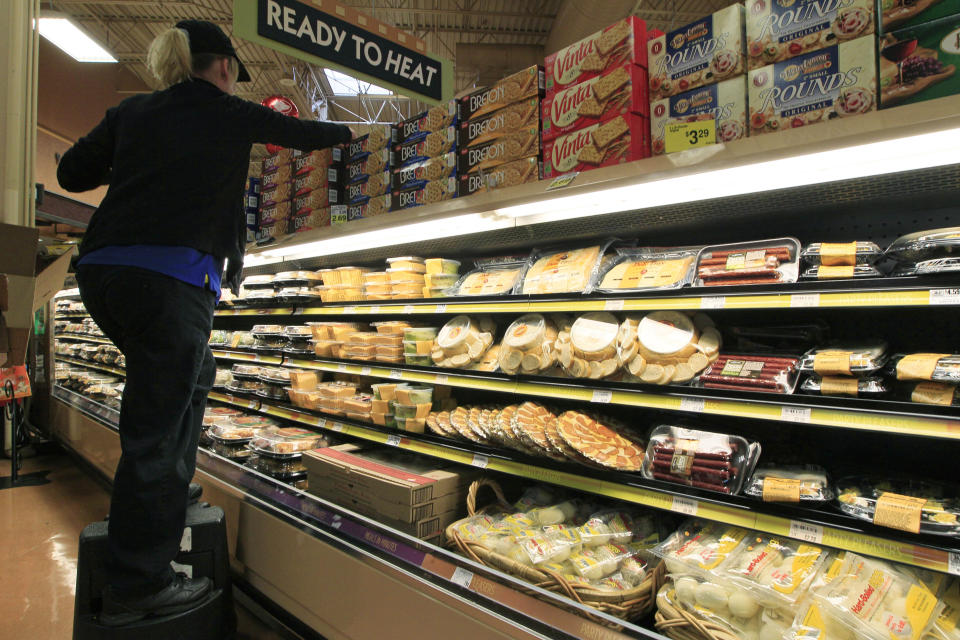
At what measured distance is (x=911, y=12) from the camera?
1.37 metres

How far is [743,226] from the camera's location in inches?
81.1

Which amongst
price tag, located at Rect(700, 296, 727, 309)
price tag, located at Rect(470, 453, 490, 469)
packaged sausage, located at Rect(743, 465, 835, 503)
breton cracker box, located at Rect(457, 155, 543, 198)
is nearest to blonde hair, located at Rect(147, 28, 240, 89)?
breton cracker box, located at Rect(457, 155, 543, 198)

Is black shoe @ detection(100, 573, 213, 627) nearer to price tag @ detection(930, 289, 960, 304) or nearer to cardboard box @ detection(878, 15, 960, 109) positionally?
price tag @ detection(930, 289, 960, 304)

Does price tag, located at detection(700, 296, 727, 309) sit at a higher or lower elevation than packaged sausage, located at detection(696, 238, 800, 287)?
lower

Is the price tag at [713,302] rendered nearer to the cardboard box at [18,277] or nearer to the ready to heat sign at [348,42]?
the cardboard box at [18,277]

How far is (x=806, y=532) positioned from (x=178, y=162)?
2.24 meters

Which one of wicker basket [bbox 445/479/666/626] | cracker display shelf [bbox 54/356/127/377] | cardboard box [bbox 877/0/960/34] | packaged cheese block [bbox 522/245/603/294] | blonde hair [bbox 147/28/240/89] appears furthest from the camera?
cracker display shelf [bbox 54/356/127/377]

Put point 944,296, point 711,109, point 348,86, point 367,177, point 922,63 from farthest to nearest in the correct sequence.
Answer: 1. point 348,86
2. point 367,177
3. point 711,109
4. point 922,63
5. point 944,296

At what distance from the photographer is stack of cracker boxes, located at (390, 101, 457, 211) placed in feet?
8.59

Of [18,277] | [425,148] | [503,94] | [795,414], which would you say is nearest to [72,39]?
[425,148]

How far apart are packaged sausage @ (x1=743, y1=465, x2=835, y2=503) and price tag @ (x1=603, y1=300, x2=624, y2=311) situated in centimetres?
65

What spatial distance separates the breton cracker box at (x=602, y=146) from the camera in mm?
1886

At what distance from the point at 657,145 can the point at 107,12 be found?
8.13 m

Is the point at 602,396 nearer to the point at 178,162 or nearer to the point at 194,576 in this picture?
the point at 178,162
